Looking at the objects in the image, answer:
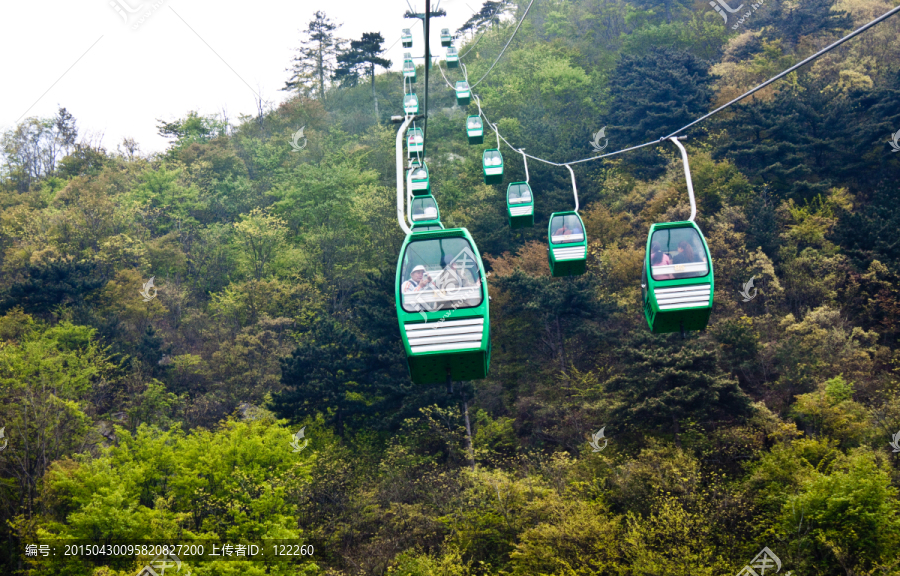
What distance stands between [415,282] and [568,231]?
8866 mm

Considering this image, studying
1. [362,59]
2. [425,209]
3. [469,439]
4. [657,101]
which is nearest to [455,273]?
[425,209]

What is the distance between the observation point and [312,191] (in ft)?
158

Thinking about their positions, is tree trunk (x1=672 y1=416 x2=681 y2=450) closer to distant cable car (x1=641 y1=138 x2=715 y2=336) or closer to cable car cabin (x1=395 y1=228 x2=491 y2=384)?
distant cable car (x1=641 y1=138 x2=715 y2=336)

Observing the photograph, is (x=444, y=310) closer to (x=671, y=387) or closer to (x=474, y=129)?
(x=671, y=387)

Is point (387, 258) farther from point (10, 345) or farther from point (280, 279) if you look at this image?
point (10, 345)

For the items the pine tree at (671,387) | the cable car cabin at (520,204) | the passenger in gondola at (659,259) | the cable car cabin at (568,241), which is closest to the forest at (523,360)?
the pine tree at (671,387)

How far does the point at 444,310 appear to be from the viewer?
29.9 ft

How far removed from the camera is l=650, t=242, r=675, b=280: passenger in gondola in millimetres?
11438

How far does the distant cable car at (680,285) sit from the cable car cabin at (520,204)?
909cm

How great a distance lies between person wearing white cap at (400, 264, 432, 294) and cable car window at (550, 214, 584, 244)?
27.7ft

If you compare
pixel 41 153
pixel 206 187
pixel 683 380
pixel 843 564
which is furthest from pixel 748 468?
pixel 41 153

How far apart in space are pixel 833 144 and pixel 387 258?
20350 millimetres

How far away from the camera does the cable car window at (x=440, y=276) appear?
30.1 feet

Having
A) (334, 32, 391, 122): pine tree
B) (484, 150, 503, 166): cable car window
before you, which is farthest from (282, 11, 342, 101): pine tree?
(484, 150, 503, 166): cable car window
